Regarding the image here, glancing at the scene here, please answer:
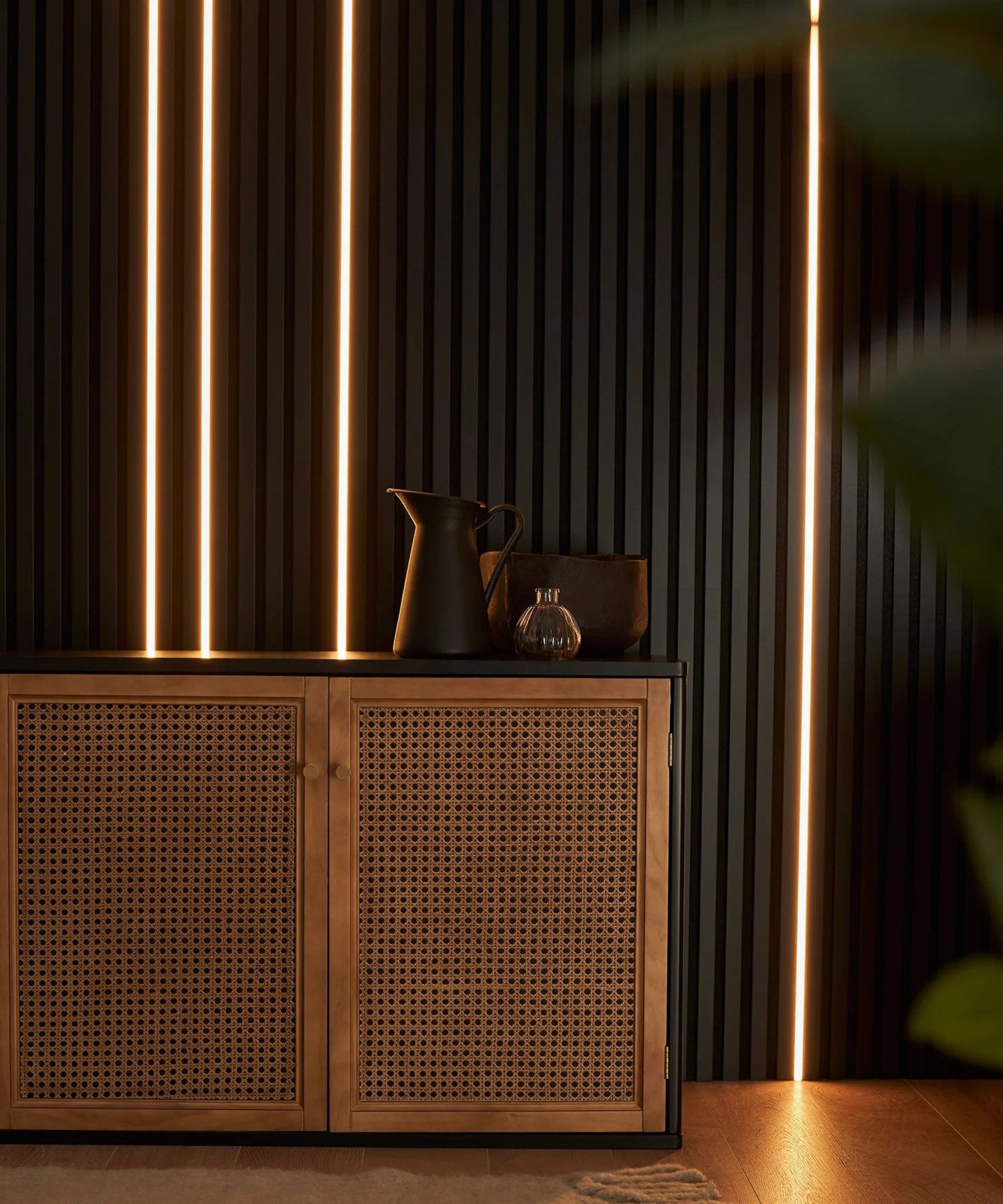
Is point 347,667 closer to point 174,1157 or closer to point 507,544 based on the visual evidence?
point 507,544

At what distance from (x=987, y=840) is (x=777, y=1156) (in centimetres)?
235

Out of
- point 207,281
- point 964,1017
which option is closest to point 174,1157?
point 207,281

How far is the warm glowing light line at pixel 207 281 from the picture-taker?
2.66 m

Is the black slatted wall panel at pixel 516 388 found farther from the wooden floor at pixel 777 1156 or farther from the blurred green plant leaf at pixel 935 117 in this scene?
the blurred green plant leaf at pixel 935 117

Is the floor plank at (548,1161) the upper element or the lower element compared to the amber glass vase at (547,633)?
lower

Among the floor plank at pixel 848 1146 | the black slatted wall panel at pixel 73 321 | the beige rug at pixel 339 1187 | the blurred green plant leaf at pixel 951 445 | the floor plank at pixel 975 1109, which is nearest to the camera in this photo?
the blurred green plant leaf at pixel 951 445

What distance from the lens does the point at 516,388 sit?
2684 millimetres

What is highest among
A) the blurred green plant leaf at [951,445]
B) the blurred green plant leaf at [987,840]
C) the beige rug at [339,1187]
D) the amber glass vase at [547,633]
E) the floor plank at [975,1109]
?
the blurred green plant leaf at [951,445]

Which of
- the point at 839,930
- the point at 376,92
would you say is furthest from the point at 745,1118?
the point at 376,92

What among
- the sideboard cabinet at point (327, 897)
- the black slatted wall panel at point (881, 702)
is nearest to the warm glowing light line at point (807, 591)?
the black slatted wall panel at point (881, 702)

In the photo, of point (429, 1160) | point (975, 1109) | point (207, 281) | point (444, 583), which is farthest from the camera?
point (207, 281)

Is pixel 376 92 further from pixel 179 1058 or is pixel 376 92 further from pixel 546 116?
pixel 179 1058

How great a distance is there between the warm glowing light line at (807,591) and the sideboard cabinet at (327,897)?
1.89ft

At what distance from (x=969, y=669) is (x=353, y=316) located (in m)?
1.70
